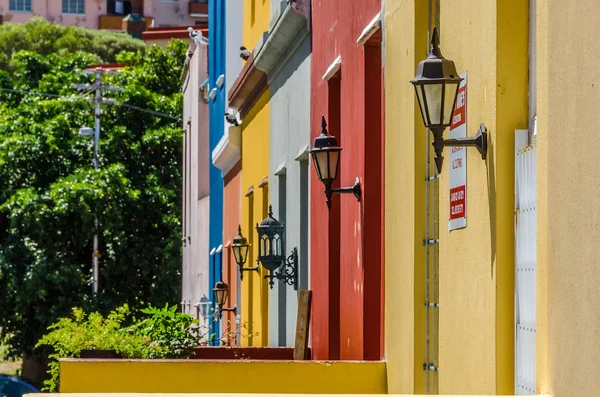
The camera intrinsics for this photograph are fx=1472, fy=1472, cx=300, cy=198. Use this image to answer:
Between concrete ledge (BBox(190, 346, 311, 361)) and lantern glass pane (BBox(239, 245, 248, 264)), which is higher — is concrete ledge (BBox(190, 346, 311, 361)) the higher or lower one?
the lower one

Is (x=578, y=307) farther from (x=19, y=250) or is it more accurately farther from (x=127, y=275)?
(x=127, y=275)

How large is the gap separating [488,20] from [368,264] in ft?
12.5

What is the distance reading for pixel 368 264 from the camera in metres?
10.6

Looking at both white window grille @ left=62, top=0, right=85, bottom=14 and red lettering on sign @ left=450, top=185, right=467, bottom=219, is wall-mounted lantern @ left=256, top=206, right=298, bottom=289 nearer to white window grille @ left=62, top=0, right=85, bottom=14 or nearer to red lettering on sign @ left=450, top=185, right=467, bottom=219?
red lettering on sign @ left=450, top=185, right=467, bottom=219

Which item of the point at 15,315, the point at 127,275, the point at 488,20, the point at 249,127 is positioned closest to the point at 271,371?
the point at 488,20

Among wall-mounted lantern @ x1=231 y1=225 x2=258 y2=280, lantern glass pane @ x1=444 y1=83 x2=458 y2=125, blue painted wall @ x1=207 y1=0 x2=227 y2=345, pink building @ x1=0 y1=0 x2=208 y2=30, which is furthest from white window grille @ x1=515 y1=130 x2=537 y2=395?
pink building @ x1=0 y1=0 x2=208 y2=30

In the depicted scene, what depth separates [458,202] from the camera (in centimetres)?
773

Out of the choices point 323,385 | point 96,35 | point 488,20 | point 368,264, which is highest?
point 96,35

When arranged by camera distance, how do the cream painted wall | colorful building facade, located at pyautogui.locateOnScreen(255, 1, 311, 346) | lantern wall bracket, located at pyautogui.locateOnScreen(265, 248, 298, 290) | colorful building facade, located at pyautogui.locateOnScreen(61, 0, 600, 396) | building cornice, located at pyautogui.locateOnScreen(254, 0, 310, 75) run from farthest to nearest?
lantern wall bracket, located at pyautogui.locateOnScreen(265, 248, 298, 290) < colorful building facade, located at pyautogui.locateOnScreen(255, 1, 311, 346) < building cornice, located at pyautogui.locateOnScreen(254, 0, 310, 75) < the cream painted wall < colorful building facade, located at pyautogui.locateOnScreen(61, 0, 600, 396)

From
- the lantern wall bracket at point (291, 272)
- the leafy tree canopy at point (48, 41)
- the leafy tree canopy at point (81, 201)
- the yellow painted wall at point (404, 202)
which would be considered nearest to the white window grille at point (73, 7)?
the leafy tree canopy at point (48, 41)

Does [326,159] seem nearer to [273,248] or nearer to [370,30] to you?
[370,30]

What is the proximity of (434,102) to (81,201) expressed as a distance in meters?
29.6

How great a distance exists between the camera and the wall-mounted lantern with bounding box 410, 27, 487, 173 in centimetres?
709

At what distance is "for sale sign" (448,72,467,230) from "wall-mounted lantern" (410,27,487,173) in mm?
388
